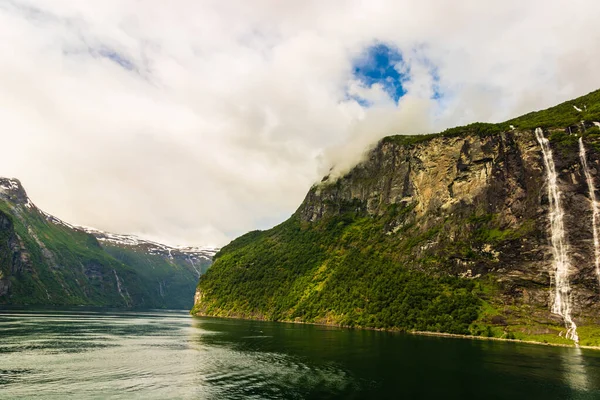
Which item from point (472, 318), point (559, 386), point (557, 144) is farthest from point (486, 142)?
point (559, 386)


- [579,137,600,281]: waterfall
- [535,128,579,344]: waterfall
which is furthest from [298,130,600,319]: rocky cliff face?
[535,128,579,344]: waterfall

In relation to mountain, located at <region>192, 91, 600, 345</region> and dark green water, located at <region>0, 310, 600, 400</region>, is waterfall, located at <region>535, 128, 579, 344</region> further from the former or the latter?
dark green water, located at <region>0, 310, 600, 400</region>

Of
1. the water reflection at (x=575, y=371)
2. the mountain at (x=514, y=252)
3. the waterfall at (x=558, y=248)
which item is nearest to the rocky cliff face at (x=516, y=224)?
the mountain at (x=514, y=252)

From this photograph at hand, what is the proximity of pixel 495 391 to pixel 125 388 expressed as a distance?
51461 millimetres

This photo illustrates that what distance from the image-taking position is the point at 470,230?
17812 cm

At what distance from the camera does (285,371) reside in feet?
216

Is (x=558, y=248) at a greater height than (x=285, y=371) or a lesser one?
greater

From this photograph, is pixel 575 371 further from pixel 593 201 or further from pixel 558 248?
pixel 593 201

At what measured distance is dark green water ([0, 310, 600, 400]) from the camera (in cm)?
5150

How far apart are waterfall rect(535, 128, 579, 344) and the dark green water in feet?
114

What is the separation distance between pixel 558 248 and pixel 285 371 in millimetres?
129079

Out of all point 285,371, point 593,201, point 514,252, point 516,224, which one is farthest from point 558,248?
point 285,371

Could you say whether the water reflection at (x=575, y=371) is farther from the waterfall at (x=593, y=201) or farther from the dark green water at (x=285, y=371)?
the waterfall at (x=593, y=201)

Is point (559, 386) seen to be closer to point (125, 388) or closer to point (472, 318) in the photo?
point (125, 388)
